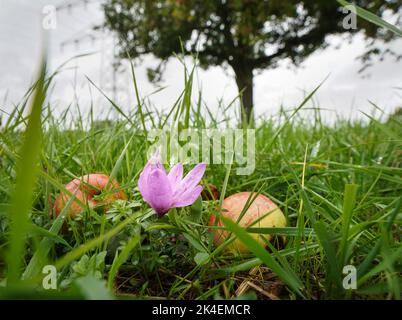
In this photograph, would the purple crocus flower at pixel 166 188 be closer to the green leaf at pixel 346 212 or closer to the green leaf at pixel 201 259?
the green leaf at pixel 201 259

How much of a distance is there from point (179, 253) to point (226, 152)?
0.49 metres

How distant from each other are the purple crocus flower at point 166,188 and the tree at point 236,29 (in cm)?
760

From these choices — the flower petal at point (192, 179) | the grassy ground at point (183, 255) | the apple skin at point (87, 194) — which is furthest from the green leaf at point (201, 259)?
the apple skin at point (87, 194)

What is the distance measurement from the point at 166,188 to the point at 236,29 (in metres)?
9.46

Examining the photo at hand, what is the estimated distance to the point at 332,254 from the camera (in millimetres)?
498

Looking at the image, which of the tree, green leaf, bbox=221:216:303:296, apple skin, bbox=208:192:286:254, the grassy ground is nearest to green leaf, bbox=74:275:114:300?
the grassy ground

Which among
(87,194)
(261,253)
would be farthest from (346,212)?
(87,194)

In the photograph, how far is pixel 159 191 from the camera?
540mm

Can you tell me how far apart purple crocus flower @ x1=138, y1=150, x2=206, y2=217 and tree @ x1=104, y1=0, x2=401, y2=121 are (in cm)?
760

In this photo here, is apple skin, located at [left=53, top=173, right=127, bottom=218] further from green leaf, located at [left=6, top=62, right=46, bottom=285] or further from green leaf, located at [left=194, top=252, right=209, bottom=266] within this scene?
green leaf, located at [left=6, top=62, right=46, bottom=285]

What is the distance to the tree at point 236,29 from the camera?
8227 millimetres

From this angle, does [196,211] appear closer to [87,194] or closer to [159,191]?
[159,191]

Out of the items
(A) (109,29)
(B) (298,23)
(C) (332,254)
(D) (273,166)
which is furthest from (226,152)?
(B) (298,23)

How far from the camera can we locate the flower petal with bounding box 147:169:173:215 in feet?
1.75
